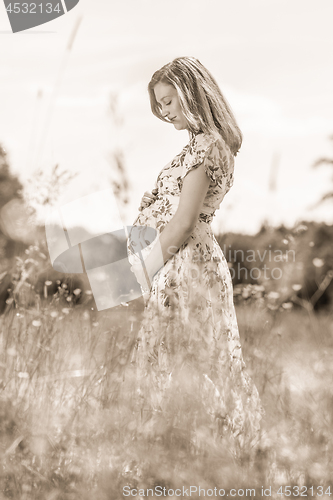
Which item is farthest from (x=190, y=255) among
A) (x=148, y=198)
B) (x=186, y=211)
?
(x=148, y=198)

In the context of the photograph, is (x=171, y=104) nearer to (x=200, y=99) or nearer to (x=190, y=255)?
(x=200, y=99)

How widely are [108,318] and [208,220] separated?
69cm

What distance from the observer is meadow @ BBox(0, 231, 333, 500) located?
145cm

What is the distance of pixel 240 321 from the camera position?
2.01 meters

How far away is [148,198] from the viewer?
A: 2.12 meters

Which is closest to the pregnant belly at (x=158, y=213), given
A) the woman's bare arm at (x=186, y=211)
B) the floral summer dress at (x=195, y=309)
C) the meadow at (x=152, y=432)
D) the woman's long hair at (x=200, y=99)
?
the floral summer dress at (x=195, y=309)

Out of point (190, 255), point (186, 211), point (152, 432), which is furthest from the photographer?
point (190, 255)

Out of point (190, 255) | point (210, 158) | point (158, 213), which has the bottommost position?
point (190, 255)

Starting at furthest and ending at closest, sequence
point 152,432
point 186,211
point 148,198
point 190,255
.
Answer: point 148,198 < point 190,255 < point 186,211 < point 152,432

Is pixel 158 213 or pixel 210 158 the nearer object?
pixel 210 158

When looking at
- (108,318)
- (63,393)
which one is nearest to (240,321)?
(108,318)

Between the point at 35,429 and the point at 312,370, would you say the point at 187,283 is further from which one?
the point at 35,429

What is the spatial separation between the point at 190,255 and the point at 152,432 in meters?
0.78

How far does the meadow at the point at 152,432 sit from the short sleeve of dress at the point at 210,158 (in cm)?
63
